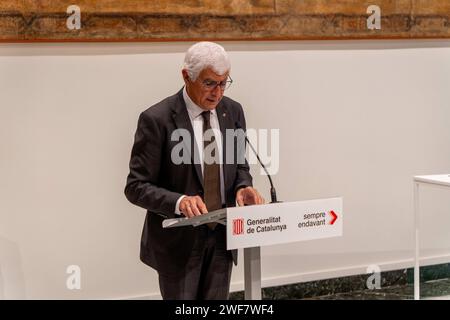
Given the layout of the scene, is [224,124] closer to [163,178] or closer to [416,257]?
[163,178]

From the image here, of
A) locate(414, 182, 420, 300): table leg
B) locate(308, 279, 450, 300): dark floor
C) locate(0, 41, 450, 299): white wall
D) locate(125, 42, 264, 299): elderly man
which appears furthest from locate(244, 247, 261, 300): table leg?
locate(308, 279, 450, 300): dark floor

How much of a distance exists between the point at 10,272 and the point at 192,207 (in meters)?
2.37

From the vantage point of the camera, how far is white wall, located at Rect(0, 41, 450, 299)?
4.82m

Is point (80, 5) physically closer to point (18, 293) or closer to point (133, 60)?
point (133, 60)

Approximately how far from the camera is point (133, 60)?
→ 5016 millimetres

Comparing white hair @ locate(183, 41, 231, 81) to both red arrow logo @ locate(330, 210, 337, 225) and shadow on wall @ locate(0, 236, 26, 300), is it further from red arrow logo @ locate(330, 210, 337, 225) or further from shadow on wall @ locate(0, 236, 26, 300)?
shadow on wall @ locate(0, 236, 26, 300)

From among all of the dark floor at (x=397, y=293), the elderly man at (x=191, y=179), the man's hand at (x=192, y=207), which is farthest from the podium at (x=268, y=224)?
the dark floor at (x=397, y=293)

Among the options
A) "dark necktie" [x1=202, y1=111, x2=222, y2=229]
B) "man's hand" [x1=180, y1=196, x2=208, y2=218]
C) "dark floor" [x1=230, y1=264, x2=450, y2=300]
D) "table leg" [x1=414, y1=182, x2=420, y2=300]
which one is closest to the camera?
"man's hand" [x1=180, y1=196, x2=208, y2=218]

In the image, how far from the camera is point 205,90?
10.8 ft

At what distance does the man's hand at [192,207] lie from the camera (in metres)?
2.95

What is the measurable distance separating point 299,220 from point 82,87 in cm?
263

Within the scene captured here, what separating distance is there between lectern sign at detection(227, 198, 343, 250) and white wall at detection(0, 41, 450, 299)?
2557 millimetres

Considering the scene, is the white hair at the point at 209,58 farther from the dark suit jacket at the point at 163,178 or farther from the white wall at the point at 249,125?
the white wall at the point at 249,125

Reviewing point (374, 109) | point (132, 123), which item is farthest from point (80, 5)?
A: point (374, 109)
